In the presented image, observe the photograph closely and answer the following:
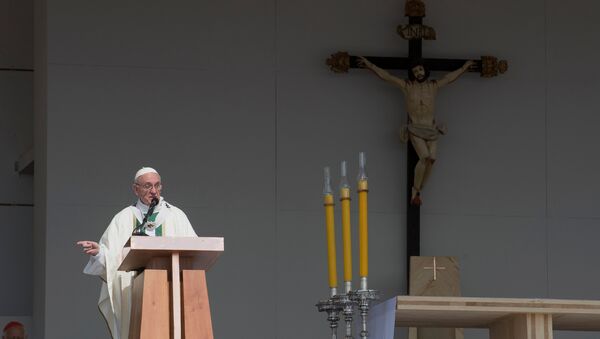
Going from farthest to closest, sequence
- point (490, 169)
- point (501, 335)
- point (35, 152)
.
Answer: point (35, 152), point (490, 169), point (501, 335)

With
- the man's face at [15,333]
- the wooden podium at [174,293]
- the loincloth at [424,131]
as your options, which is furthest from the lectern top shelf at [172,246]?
the loincloth at [424,131]

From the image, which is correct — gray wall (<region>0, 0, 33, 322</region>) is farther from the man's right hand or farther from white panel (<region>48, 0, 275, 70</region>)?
the man's right hand

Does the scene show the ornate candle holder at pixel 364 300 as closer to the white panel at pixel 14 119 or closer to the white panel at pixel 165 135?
the white panel at pixel 165 135

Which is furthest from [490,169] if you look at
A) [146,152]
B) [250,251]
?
[146,152]

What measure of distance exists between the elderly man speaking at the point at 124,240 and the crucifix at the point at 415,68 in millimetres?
3669

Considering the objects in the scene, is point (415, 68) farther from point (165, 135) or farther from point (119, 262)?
point (119, 262)

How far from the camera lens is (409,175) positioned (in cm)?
977

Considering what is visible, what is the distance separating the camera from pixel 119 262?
6074 mm

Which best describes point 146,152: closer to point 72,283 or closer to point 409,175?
point 72,283

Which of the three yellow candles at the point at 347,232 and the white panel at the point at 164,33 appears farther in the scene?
the white panel at the point at 164,33

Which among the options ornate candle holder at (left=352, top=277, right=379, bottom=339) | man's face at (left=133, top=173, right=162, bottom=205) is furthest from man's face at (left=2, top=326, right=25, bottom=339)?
ornate candle holder at (left=352, top=277, right=379, bottom=339)

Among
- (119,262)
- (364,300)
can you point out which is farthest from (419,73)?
(364,300)

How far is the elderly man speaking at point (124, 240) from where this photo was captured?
20.0ft

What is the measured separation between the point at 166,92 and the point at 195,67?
0.28m
